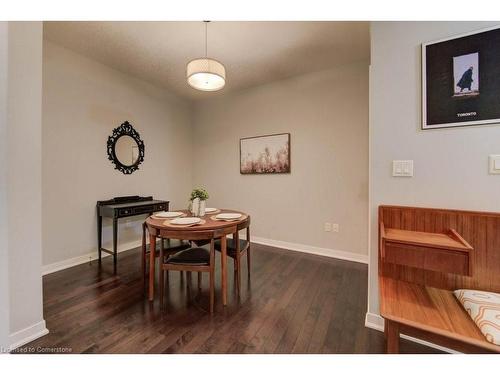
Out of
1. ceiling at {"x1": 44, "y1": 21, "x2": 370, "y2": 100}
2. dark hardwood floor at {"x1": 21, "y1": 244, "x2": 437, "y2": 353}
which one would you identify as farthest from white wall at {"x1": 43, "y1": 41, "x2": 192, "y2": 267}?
dark hardwood floor at {"x1": 21, "y1": 244, "x2": 437, "y2": 353}

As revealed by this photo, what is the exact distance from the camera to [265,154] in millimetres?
3426

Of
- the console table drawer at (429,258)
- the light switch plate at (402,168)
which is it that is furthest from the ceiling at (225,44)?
the console table drawer at (429,258)

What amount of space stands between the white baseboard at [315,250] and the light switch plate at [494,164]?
178 centimetres

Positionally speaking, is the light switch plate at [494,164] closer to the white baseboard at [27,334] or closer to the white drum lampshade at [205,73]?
the white drum lampshade at [205,73]

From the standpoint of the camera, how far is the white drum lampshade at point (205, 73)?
1896 mm

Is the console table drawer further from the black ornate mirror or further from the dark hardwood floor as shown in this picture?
the black ornate mirror

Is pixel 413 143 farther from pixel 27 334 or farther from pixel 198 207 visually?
pixel 27 334

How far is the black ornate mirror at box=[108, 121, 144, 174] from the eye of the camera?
296 cm

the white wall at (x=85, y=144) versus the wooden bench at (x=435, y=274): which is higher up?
the white wall at (x=85, y=144)

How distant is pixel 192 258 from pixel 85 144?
6.96 feet

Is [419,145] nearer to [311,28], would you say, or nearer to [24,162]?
[311,28]

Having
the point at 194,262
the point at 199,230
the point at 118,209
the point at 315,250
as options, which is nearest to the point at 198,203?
the point at 199,230
